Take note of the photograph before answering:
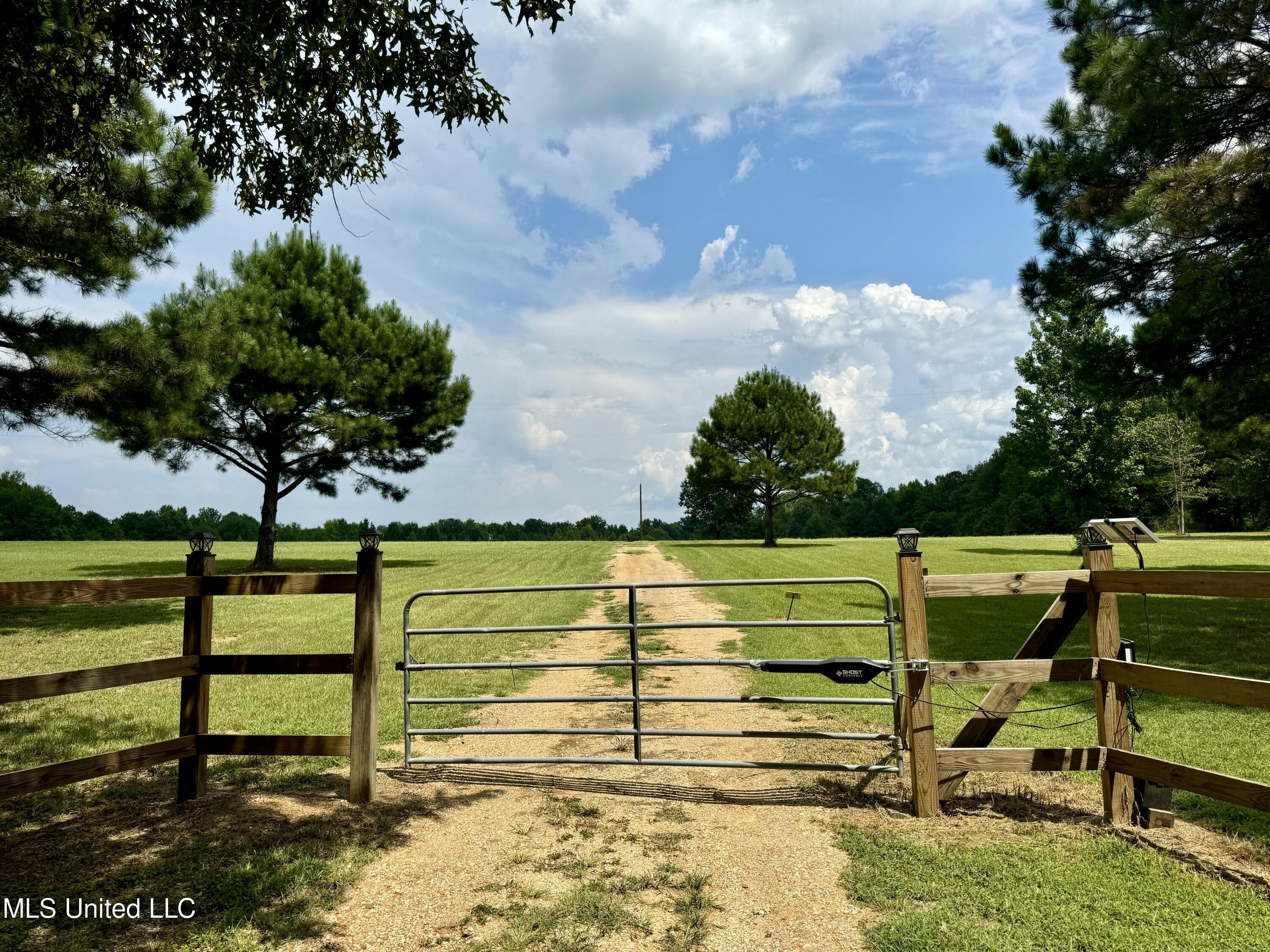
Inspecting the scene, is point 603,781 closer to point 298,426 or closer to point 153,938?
point 153,938

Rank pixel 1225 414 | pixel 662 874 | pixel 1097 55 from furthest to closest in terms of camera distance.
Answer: pixel 1225 414 → pixel 1097 55 → pixel 662 874

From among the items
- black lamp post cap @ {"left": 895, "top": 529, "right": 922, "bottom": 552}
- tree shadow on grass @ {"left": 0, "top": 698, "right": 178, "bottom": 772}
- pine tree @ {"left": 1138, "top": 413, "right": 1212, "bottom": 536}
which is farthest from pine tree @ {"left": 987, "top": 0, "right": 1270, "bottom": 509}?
pine tree @ {"left": 1138, "top": 413, "right": 1212, "bottom": 536}

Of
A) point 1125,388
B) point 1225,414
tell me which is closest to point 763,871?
point 1125,388

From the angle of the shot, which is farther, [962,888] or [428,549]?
[428,549]

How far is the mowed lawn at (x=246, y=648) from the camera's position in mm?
7270

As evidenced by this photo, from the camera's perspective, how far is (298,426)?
2752cm

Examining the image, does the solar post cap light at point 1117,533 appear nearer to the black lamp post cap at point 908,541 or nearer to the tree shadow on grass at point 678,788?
the black lamp post cap at point 908,541

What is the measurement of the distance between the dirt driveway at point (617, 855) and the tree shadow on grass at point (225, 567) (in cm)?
1893

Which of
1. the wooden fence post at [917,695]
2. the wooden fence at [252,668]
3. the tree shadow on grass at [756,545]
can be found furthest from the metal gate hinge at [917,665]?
the tree shadow on grass at [756,545]

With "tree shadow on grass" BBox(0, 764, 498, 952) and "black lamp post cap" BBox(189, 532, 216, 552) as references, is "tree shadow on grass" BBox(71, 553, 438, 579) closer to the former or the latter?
"black lamp post cap" BBox(189, 532, 216, 552)

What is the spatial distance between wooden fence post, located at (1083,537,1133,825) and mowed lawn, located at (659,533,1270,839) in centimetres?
68

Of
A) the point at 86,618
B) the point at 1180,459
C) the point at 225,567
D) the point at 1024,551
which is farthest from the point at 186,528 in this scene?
the point at 1180,459

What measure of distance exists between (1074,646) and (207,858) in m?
12.7

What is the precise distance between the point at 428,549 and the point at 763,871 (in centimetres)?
4656
